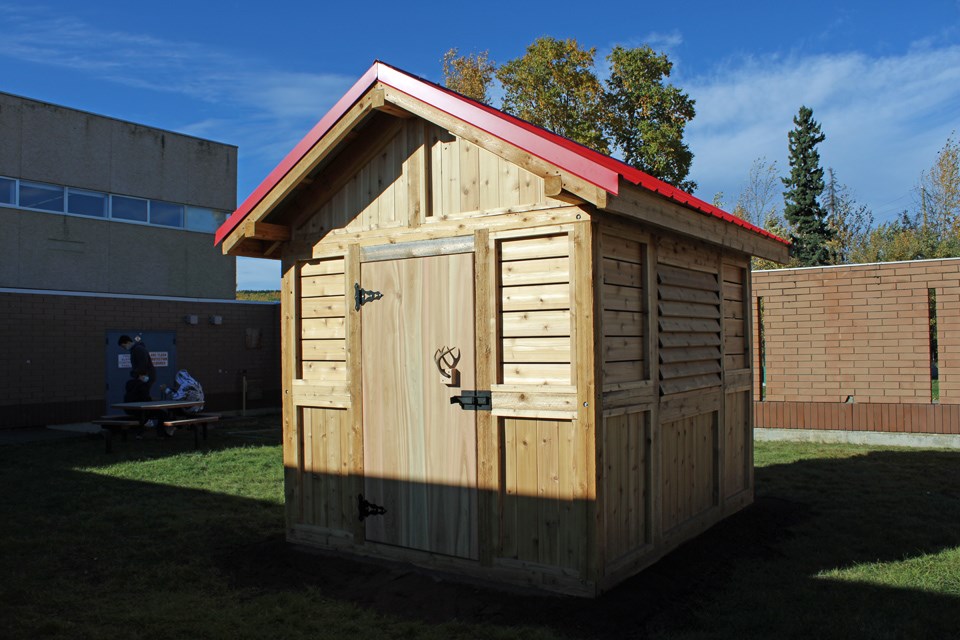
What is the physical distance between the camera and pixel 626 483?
568 cm

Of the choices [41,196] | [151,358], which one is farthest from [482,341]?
[41,196]

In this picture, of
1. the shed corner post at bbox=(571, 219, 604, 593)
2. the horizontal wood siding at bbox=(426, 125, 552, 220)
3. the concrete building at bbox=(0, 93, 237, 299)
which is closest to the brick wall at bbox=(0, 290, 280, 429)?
the concrete building at bbox=(0, 93, 237, 299)

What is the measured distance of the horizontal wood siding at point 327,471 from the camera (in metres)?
6.44

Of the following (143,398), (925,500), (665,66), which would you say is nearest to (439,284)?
(925,500)

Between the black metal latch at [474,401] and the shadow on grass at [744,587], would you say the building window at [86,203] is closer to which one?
the shadow on grass at [744,587]

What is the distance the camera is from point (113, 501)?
28.8 ft

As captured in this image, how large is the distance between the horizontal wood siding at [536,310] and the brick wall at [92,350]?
46.2 ft

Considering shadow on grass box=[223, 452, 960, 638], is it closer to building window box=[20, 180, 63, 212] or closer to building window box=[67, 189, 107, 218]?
building window box=[20, 180, 63, 212]

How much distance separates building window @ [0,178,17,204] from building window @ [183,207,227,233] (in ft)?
16.2

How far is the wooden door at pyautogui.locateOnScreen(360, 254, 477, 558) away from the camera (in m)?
5.74

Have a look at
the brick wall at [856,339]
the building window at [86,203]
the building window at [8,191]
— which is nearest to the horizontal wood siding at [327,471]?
the brick wall at [856,339]

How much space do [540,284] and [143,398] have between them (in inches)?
500

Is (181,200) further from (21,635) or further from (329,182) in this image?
(21,635)

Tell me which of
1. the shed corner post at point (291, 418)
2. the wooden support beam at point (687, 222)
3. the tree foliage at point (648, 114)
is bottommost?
the shed corner post at point (291, 418)
